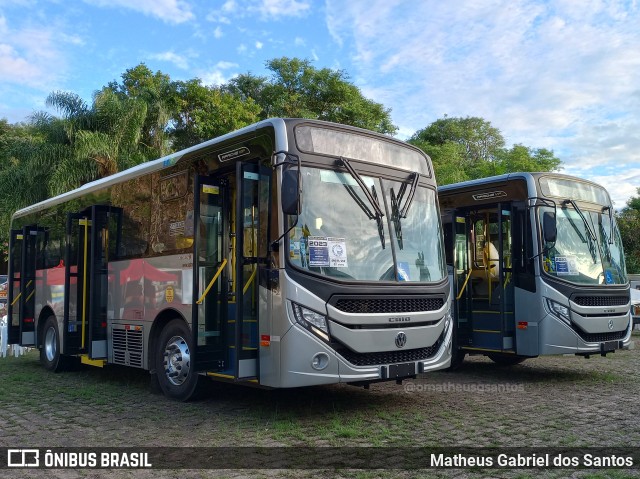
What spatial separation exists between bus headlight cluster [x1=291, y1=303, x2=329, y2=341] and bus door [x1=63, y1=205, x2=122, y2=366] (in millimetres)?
4490

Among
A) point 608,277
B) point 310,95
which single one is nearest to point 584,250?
point 608,277

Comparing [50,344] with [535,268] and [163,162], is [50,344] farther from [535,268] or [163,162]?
[535,268]

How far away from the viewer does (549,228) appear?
9.76 metres

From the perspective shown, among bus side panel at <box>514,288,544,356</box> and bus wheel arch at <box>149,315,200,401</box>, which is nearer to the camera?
bus wheel arch at <box>149,315,200,401</box>

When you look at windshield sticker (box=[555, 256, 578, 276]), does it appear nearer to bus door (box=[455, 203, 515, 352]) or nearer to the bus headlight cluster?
bus door (box=[455, 203, 515, 352])

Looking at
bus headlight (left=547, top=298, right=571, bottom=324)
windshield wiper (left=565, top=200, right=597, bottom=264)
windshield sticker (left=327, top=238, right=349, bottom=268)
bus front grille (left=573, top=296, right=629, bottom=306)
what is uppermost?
windshield wiper (left=565, top=200, right=597, bottom=264)

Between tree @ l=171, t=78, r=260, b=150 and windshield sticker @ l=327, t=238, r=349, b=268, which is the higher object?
tree @ l=171, t=78, r=260, b=150

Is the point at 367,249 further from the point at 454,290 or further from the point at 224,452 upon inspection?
the point at 454,290

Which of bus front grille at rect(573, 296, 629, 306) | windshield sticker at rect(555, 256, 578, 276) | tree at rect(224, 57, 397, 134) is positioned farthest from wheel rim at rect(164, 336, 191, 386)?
tree at rect(224, 57, 397, 134)

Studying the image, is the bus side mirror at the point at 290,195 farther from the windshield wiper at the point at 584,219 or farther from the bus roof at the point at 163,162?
the windshield wiper at the point at 584,219

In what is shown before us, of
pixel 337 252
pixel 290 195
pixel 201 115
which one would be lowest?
pixel 337 252

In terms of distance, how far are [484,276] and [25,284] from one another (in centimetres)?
912

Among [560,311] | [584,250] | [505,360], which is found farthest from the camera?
[505,360]

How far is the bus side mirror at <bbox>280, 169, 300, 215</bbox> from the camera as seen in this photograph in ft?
21.6
